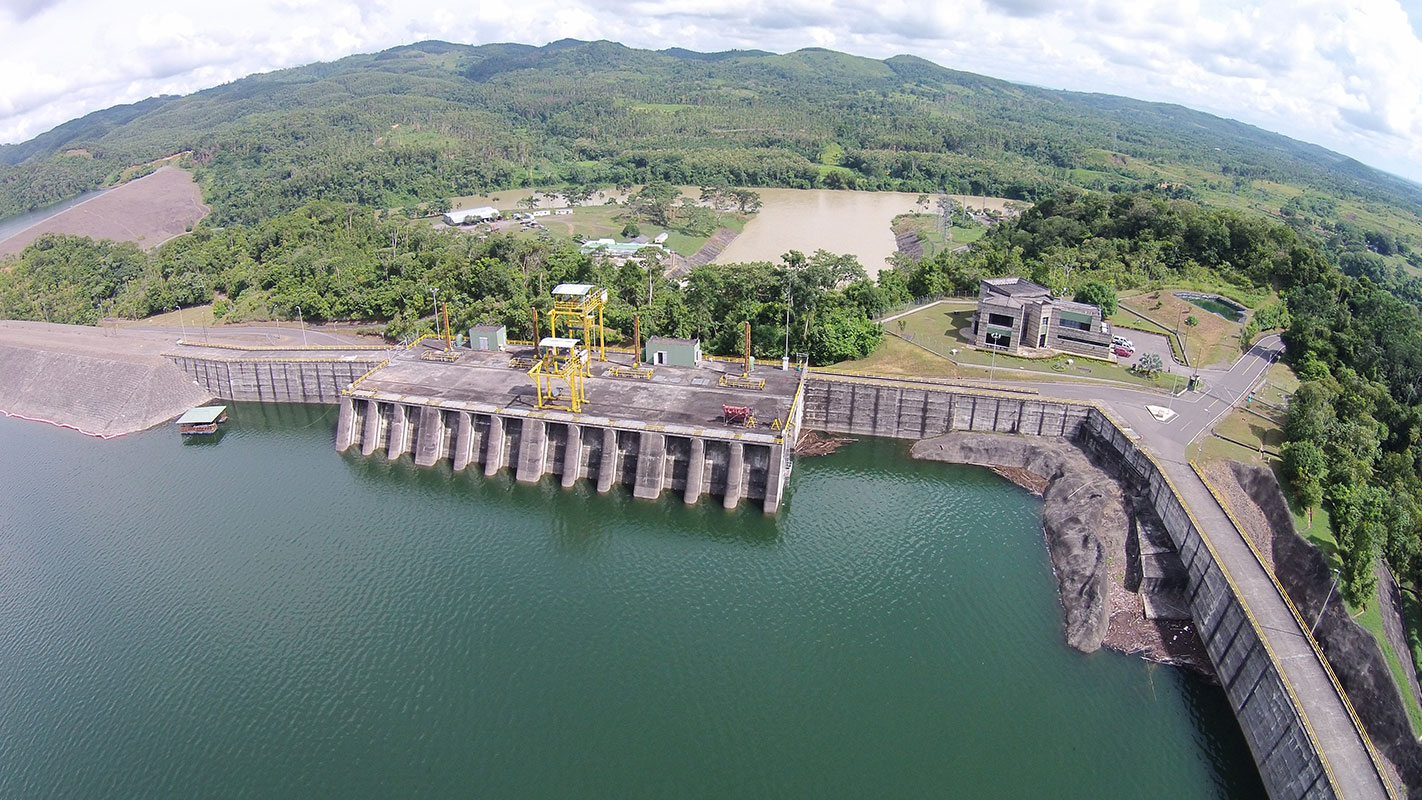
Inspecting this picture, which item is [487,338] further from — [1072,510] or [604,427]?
[1072,510]

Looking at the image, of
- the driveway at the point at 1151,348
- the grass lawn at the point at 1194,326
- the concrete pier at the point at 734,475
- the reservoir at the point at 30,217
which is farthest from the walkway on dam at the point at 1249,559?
the reservoir at the point at 30,217

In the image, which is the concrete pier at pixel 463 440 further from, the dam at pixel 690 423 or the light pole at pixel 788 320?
the light pole at pixel 788 320

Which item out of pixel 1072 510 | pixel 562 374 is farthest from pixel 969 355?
pixel 562 374

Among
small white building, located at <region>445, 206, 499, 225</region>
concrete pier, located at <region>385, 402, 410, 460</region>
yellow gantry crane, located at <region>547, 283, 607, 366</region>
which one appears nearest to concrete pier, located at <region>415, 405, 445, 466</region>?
concrete pier, located at <region>385, 402, 410, 460</region>

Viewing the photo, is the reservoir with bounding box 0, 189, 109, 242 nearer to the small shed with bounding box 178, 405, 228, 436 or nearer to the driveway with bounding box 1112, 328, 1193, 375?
the small shed with bounding box 178, 405, 228, 436

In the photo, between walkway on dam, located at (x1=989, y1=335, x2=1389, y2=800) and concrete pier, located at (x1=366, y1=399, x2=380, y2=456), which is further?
concrete pier, located at (x1=366, y1=399, x2=380, y2=456)

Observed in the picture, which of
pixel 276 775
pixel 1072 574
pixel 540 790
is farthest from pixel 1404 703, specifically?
pixel 276 775
